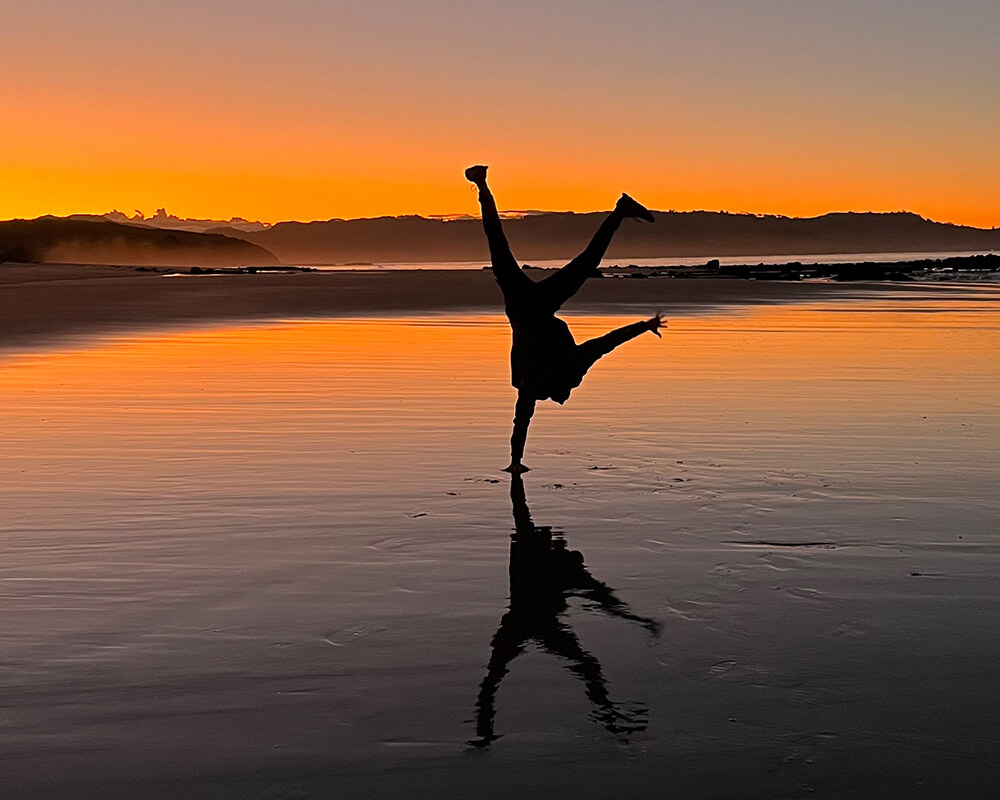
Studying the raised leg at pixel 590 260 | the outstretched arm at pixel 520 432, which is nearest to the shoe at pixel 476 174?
the raised leg at pixel 590 260

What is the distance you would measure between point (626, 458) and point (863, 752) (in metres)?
6.37

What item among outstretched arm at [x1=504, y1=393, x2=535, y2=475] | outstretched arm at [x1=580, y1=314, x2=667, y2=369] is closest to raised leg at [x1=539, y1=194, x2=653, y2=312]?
outstretched arm at [x1=580, y1=314, x2=667, y2=369]

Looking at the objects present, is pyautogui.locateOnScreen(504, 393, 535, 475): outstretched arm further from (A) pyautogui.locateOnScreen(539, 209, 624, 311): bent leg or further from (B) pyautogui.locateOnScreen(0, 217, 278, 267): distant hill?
(B) pyautogui.locateOnScreen(0, 217, 278, 267): distant hill

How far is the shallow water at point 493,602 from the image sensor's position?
443 cm

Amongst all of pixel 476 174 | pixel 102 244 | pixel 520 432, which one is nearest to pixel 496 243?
pixel 476 174

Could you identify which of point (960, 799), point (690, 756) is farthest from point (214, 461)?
point (960, 799)

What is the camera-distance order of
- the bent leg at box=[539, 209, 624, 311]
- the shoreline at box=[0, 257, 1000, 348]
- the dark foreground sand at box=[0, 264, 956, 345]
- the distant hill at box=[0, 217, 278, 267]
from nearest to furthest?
the bent leg at box=[539, 209, 624, 311], the shoreline at box=[0, 257, 1000, 348], the dark foreground sand at box=[0, 264, 956, 345], the distant hill at box=[0, 217, 278, 267]

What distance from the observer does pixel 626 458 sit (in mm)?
10805

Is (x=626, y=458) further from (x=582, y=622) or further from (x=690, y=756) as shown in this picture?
(x=690, y=756)

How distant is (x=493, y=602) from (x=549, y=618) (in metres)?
0.38

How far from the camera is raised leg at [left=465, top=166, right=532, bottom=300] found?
10172mm

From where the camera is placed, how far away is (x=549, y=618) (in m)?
6.20

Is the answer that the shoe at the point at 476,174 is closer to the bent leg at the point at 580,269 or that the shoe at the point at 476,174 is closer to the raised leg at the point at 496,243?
the raised leg at the point at 496,243

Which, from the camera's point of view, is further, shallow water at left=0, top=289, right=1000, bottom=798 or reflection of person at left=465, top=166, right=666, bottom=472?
reflection of person at left=465, top=166, right=666, bottom=472
